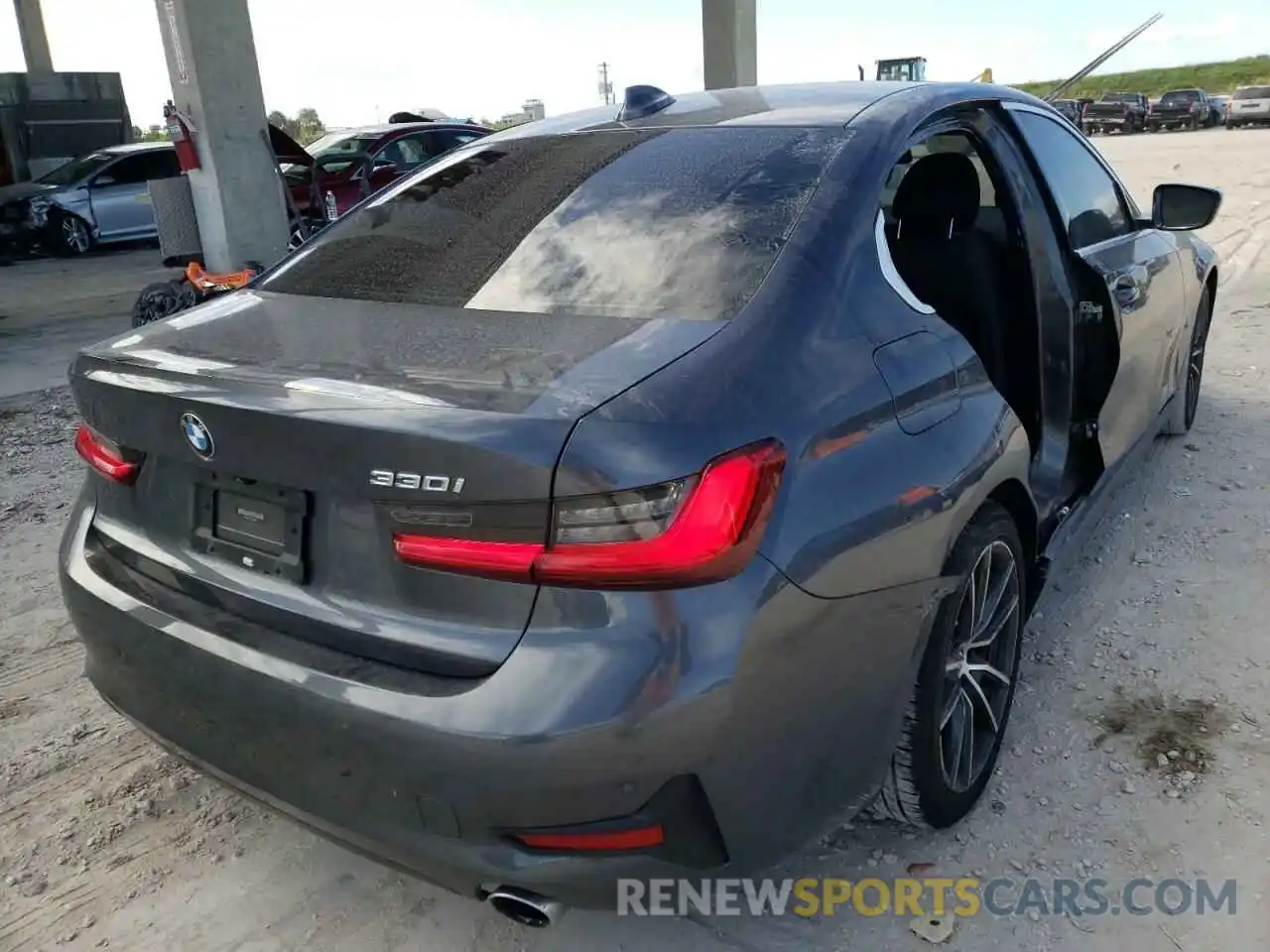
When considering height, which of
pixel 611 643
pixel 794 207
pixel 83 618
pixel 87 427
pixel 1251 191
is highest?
pixel 794 207

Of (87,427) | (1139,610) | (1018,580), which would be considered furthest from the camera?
(1139,610)

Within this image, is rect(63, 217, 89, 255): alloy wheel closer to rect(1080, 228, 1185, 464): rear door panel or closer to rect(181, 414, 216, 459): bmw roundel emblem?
rect(1080, 228, 1185, 464): rear door panel

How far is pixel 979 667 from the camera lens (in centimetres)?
242

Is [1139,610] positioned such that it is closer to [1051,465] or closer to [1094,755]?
[1051,465]

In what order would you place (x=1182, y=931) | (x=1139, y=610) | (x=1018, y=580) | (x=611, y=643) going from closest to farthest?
(x=611, y=643) → (x=1182, y=931) → (x=1018, y=580) → (x=1139, y=610)

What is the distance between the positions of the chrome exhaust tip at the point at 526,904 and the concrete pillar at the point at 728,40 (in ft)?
49.0

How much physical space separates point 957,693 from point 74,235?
15503 mm

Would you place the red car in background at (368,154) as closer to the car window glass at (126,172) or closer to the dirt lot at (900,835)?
the car window glass at (126,172)

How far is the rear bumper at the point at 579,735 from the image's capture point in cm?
156

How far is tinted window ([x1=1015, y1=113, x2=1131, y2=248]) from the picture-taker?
305cm

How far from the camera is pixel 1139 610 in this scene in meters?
3.30

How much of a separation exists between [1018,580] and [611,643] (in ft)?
4.53

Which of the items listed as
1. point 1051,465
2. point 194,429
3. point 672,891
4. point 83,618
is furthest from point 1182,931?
point 83,618

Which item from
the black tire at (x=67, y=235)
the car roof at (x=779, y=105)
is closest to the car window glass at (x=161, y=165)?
the black tire at (x=67, y=235)
